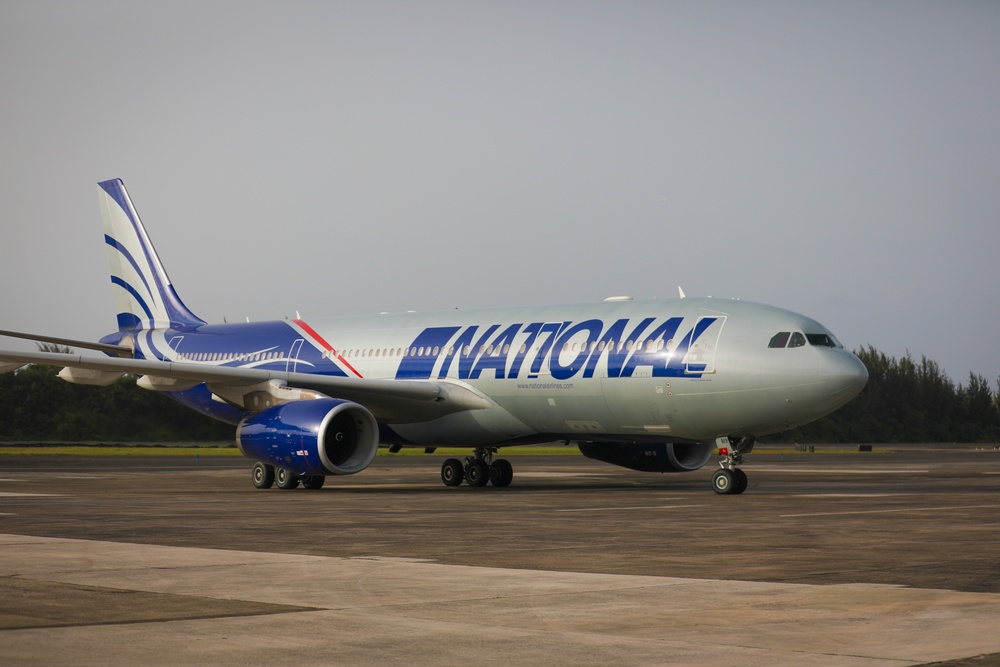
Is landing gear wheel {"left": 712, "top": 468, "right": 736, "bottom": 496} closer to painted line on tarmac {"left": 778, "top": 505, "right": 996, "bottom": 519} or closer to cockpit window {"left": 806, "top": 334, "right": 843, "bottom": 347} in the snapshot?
cockpit window {"left": 806, "top": 334, "right": 843, "bottom": 347}

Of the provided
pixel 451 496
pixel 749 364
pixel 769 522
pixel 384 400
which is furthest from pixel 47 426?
pixel 769 522

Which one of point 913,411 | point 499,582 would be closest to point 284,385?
point 499,582

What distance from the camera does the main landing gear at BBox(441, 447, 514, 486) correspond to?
89.8 feet

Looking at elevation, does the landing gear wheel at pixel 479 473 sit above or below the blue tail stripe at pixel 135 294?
below

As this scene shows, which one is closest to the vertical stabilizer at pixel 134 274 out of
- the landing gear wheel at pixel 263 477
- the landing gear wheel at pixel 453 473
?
the landing gear wheel at pixel 263 477

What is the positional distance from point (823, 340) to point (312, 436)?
30.4 ft

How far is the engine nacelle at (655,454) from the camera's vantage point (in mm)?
26797

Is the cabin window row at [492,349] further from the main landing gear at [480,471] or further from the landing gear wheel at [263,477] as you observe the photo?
the landing gear wheel at [263,477]

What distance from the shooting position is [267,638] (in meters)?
7.33

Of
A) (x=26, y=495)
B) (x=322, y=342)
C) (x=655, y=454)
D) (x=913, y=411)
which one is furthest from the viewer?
(x=913, y=411)

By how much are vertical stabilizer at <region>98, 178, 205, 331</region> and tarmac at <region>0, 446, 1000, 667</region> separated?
1394 centimetres

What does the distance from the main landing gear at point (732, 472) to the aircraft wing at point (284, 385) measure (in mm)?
5160

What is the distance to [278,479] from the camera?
25.8 metres

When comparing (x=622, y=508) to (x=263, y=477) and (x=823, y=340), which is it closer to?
(x=823, y=340)
